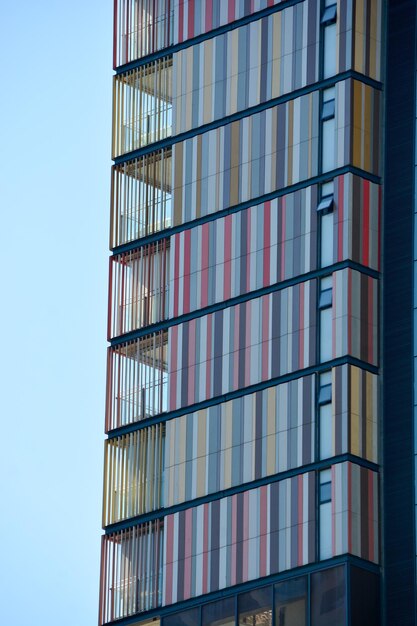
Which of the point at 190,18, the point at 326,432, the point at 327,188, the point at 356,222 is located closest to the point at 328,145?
the point at 327,188

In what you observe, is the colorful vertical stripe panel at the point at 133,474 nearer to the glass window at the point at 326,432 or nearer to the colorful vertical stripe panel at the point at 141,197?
the glass window at the point at 326,432

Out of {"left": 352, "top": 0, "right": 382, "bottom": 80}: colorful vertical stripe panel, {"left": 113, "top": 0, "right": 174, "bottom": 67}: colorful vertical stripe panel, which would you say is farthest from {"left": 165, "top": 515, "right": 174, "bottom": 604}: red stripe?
{"left": 113, "top": 0, "right": 174, "bottom": 67}: colorful vertical stripe panel

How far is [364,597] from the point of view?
10719 centimetres

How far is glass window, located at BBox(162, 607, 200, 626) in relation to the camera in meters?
114

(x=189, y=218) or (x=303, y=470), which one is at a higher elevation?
(x=189, y=218)

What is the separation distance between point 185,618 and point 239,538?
5.37 m

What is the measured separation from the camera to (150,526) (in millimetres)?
117750

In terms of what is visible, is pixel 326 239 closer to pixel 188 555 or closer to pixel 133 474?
pixel 133 474

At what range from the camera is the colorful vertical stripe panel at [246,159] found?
11581cm

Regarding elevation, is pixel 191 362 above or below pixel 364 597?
above

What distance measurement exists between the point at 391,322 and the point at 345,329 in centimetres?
275

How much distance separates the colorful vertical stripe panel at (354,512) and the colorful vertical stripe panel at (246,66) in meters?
21.0

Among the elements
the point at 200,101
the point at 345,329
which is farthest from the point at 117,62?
the point at 345,329

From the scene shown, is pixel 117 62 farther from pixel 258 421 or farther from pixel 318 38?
pixel 258 421
